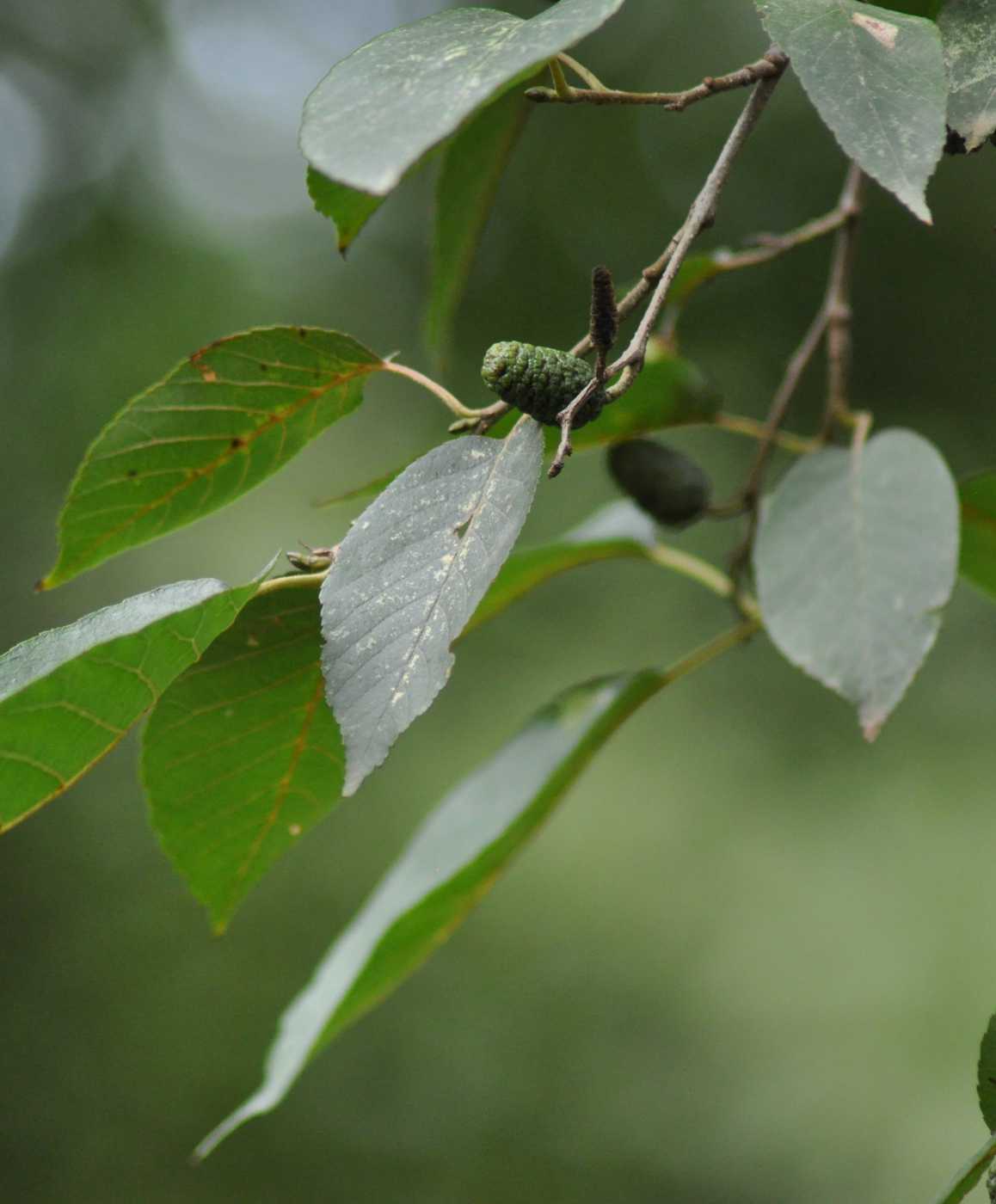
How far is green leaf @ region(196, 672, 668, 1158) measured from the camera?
0.84 metres

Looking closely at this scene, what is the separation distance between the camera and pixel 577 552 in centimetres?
104

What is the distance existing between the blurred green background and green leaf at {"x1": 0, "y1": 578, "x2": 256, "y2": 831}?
7.54 feet

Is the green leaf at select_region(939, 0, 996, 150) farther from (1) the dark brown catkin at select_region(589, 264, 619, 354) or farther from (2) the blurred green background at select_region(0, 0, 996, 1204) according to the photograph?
(2) the blurred green background at select_region(0, 0, 996, 1204)

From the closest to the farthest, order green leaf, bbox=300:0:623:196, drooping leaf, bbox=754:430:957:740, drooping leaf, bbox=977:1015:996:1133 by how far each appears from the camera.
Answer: green leaf, bbox=300:0:623:196 < drooping leaf, bbox=977:1015:996:1133 < drooping leaf, bbox=754:430:957:740

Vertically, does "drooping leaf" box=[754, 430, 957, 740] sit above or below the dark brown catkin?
below

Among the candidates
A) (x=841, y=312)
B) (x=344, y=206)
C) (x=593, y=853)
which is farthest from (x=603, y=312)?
(x=593, y=853)

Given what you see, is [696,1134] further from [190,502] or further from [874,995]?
[190,502]

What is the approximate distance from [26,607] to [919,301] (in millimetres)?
2536

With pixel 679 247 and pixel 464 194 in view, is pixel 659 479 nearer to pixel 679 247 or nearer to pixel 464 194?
pixel 464 194

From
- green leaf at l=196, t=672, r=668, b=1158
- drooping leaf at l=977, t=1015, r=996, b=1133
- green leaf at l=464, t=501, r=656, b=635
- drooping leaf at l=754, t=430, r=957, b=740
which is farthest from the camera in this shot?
green leaf at l=464, t=501, r=656, b=635

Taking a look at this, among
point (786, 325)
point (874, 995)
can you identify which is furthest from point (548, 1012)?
point (786, 325)

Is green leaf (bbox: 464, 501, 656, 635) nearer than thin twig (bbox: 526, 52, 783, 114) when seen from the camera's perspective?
No

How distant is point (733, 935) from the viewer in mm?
2838

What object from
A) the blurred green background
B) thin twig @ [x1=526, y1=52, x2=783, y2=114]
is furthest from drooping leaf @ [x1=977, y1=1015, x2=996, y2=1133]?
the blurred green background
